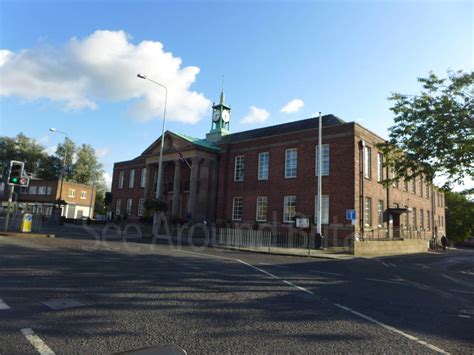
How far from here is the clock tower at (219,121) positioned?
4181 cm

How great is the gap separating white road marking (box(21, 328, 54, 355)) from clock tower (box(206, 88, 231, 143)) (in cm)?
3741

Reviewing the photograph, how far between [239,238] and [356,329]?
1782 cm

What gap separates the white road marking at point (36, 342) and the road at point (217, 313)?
0.02 metres

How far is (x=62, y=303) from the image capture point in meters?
5.74

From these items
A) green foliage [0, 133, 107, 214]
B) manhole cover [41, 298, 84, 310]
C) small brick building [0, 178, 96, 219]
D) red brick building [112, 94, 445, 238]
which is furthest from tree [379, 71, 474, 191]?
green foliage [0, 133, 107, 214]

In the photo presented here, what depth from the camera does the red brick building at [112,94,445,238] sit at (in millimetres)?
26109

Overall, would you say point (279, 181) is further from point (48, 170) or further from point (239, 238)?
point (48, 170)

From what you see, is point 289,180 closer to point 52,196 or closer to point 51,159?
point 52,196

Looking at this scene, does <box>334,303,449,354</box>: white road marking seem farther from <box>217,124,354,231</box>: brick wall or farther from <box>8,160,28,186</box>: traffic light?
<box>217,124,354,231</box>: brick wall

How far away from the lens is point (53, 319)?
16.0ft

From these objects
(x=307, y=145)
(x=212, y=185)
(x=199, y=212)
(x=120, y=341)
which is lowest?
(x=120, y=341)

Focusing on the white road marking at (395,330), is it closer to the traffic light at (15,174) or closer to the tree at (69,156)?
the traffic light at (15,174)

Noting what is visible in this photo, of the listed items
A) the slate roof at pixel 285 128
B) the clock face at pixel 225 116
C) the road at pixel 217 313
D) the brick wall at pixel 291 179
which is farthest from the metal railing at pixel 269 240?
the clock face at pixel 225 116

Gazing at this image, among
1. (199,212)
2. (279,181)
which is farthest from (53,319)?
(199,212)
